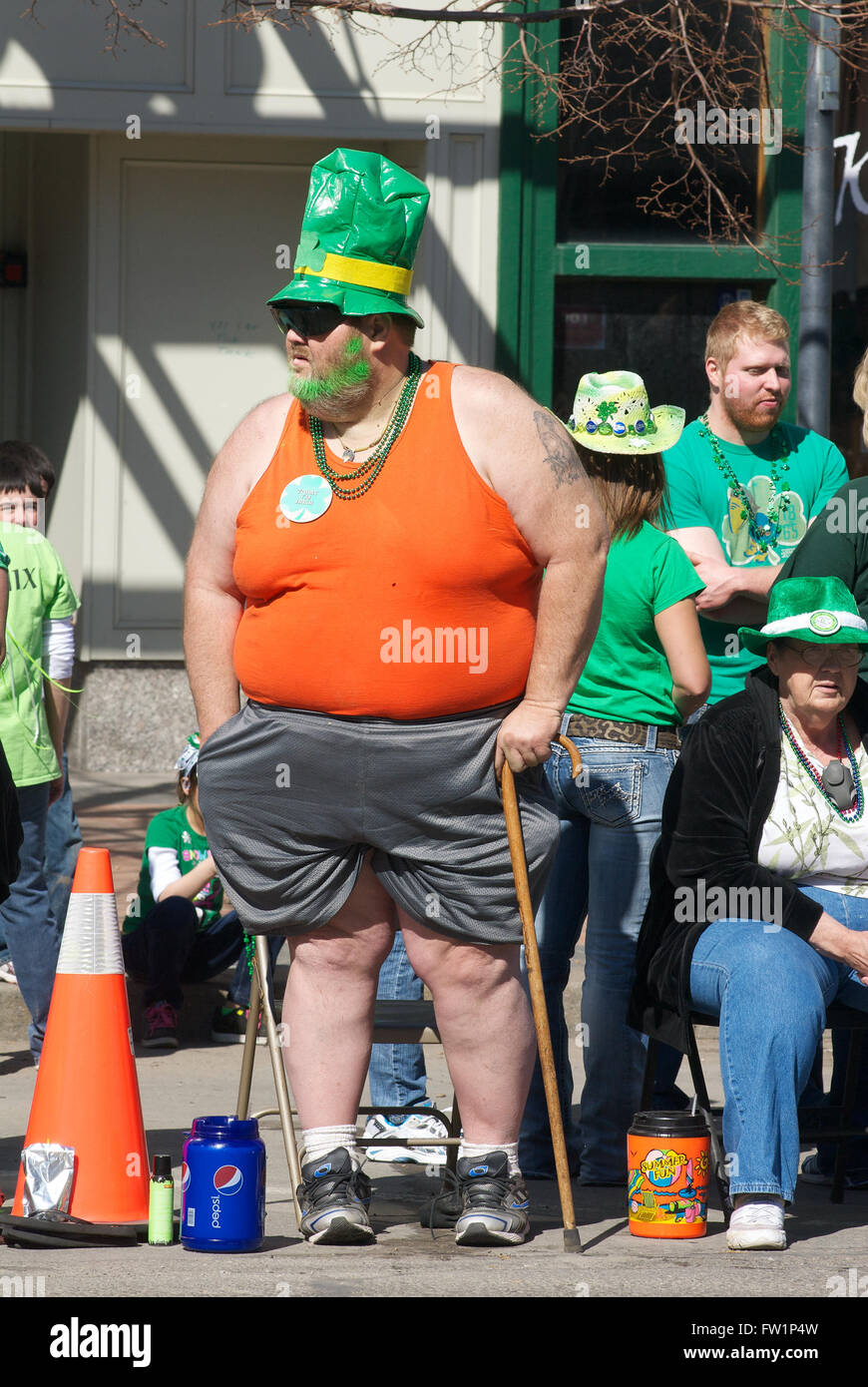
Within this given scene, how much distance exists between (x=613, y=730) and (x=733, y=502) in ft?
3.05

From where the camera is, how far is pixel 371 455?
150 inches

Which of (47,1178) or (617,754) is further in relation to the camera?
(617,754)

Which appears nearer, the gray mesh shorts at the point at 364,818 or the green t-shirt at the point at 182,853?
the gray mesh shorts at the point at 364,818

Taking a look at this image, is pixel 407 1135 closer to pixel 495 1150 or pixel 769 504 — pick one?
pixel 495 1150

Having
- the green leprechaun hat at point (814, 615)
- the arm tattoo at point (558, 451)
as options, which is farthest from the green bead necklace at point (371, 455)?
the green leprechaun hat at point (814, 615)

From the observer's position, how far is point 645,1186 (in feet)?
13.1

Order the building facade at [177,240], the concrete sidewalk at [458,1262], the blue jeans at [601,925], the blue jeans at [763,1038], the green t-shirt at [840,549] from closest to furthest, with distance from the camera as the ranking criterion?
the concrete sidewalk at [458,1262], the blue jeans at [763,1038], the blue jeans at [601,925], the green t-shirt at [840,549], the building facade at [177,240]

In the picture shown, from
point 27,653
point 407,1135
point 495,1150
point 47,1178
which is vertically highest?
point 27,653

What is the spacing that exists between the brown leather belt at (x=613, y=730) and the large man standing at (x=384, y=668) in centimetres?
63

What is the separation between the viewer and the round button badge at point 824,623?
4.18m

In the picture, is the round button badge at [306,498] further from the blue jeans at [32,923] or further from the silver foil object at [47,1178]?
the blue jeans at [32,923]

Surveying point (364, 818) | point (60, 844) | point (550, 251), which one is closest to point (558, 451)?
point (364, 818)

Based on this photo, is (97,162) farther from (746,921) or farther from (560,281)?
(746,921)
